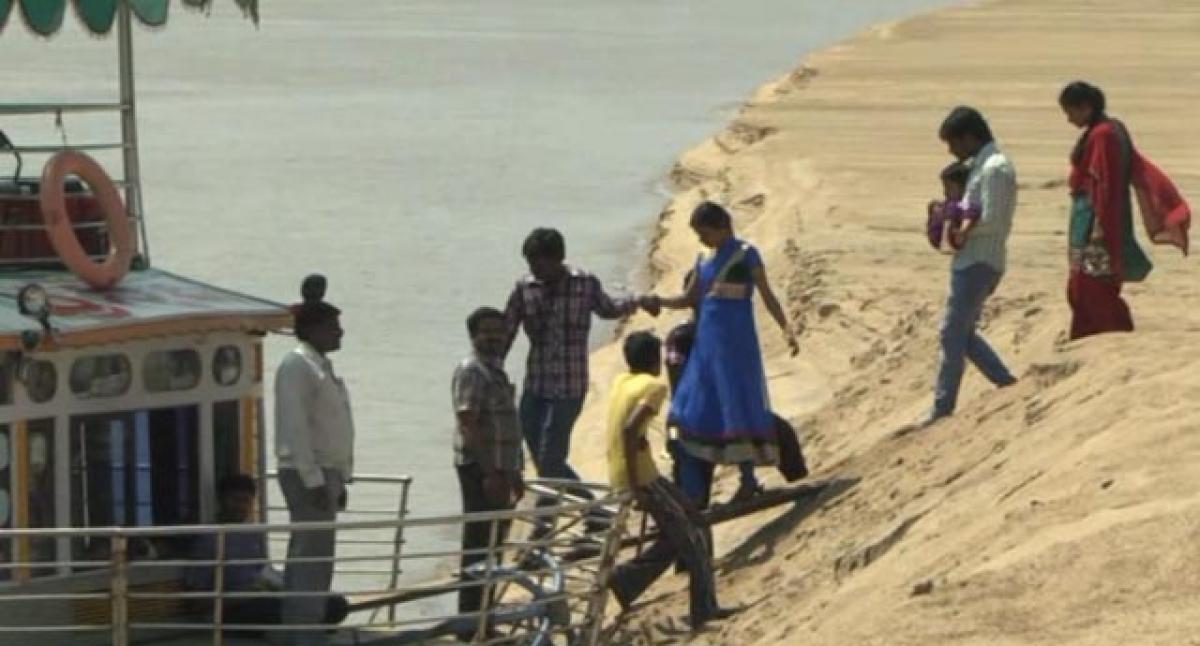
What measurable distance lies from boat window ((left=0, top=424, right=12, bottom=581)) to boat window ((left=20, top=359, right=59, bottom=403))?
153mm

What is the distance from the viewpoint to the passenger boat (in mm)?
11555

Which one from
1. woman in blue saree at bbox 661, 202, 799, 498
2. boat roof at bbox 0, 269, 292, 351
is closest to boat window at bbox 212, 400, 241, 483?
boat roof at bbox 0, 269, 292, 351

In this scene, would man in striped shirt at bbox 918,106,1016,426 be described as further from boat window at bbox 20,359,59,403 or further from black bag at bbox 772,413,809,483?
boat window at bbox 20,359,59,403

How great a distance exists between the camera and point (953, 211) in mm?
13805

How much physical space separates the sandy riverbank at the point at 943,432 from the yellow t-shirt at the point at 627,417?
26.4 inches

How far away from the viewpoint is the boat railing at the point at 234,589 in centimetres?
1132

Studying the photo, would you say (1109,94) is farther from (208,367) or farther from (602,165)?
(208,367)

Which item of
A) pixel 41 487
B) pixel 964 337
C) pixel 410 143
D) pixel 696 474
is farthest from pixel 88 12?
pixel 410 143

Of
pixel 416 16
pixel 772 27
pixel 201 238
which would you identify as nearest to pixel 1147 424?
pixel 201 238

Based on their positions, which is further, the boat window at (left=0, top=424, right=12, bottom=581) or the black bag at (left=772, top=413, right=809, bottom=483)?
the black bag at (left=772, top=413, right=809, bottom=483)

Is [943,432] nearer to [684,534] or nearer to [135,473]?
[684,534]

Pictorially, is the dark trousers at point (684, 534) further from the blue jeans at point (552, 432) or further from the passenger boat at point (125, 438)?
the blue jeans at point (552, 432)

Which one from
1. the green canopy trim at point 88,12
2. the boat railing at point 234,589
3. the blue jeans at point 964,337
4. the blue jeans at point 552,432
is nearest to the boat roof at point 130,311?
the boat railing at point 234,589

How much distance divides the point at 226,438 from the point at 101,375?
672 mm
